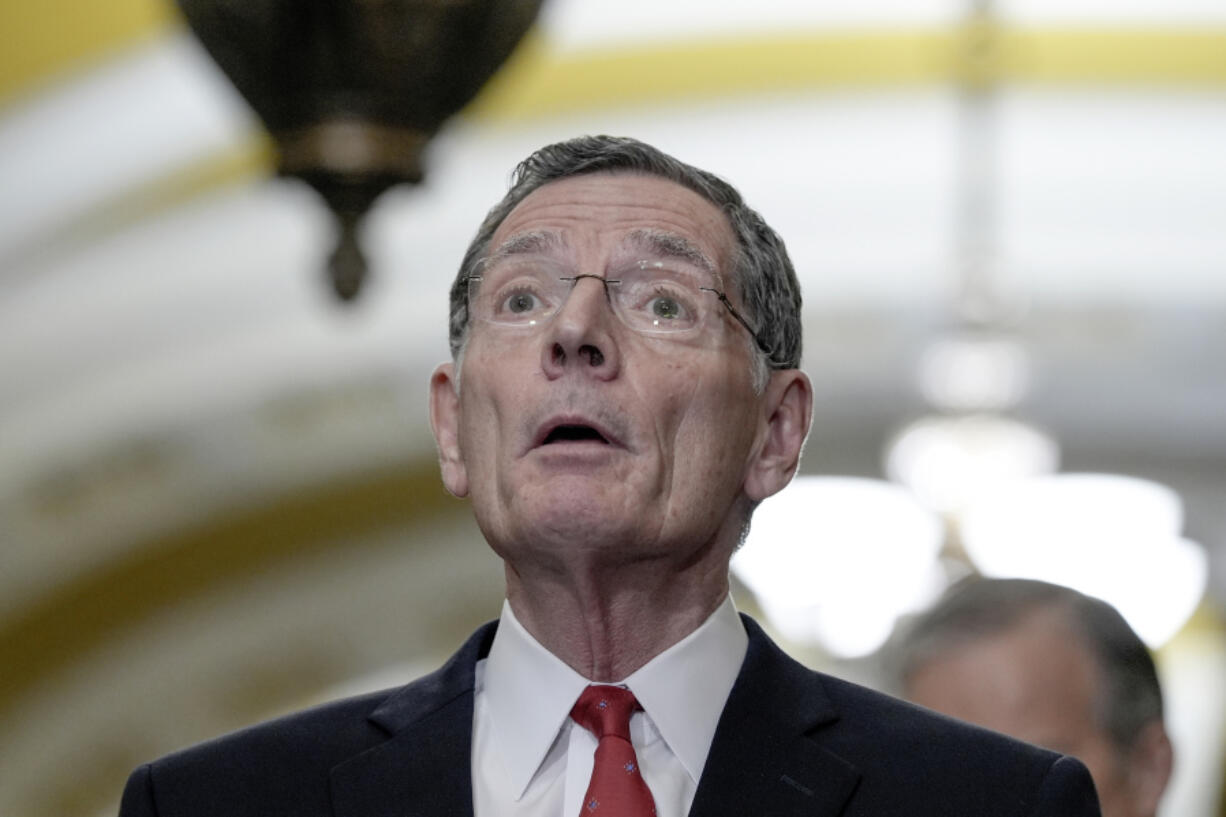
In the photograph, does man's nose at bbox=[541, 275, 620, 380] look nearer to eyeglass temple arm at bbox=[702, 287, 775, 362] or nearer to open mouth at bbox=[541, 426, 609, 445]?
open mouth at bbox=[541, 426, 609, 445]

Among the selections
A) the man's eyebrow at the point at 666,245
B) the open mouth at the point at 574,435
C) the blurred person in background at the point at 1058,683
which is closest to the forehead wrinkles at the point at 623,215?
the man's eyebrow at the point at 666,245

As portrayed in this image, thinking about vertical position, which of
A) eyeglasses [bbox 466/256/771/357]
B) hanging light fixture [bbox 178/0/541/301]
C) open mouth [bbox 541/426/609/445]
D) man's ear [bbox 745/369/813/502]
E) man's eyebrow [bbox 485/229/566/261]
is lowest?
man's ear [bbox 745/369/813/502]

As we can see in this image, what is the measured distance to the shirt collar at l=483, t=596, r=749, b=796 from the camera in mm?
2617

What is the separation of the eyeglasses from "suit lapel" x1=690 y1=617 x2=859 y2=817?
15.9 inches

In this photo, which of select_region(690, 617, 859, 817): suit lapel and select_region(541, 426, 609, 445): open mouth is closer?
select_region(690, 617, 859, 817): suit lapel

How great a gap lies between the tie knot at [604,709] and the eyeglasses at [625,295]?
42 centimetres

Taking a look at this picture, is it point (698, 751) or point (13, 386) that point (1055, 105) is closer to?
point (13, 386)

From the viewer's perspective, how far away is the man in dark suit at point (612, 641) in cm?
258

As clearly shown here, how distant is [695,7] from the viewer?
31.8 feet

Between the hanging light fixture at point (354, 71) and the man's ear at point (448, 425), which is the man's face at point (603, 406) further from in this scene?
the hanging light fixture at point (354, 71)

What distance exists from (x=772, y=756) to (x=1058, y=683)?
45.6 inches

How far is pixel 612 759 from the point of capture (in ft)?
8.33

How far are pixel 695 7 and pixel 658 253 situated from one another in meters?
7.04

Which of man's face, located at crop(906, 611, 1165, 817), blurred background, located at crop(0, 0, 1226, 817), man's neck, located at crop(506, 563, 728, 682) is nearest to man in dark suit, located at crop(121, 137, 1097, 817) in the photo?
man's neck, located at crop(506, 563, 728, 682)
